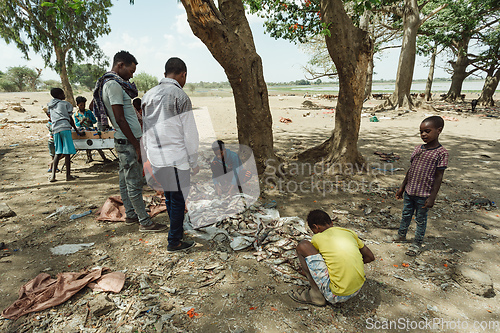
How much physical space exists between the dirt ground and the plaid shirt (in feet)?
2.54

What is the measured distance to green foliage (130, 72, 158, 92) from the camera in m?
→ 37.9

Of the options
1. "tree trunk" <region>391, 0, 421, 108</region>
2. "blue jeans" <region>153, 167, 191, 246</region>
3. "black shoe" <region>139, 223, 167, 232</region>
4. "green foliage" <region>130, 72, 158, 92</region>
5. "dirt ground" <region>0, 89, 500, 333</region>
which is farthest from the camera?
"green foliage" <region>130, 72, 158, 92</region>

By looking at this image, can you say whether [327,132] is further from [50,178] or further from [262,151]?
Answer: [50,178]

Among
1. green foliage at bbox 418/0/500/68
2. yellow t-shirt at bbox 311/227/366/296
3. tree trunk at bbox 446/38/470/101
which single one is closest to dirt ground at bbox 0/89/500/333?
yellow t-shirt at bbox 311/227/366/296

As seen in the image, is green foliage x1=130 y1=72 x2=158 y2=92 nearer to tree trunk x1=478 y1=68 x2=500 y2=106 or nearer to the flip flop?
tree trunk x1=478 y1=68 x2=500 y2=106

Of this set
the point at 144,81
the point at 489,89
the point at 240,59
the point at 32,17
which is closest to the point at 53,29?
the point at 32,17

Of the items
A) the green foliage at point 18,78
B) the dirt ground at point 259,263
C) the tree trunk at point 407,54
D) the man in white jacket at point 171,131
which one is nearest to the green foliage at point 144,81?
the green foliage at point 18,78

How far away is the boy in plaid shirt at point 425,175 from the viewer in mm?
2740

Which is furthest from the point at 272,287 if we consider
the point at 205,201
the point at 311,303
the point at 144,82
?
the point at 144,82

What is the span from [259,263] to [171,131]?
171 cm

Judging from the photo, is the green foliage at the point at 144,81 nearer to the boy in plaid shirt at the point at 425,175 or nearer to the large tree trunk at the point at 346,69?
the large tree trunk at the point at 346,69

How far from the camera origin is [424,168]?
286 cm

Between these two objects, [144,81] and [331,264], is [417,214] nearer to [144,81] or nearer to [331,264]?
[331,264]

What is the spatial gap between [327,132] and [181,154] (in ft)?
26.9
